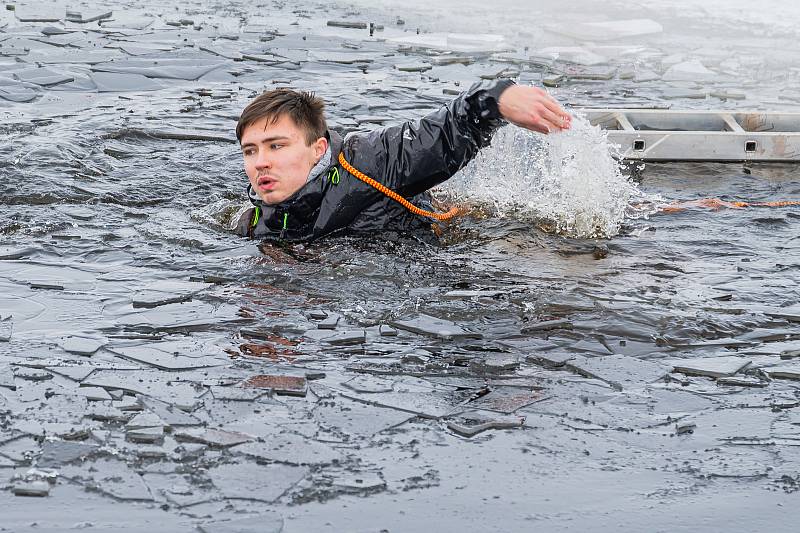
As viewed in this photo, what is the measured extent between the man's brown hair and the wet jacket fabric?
144 mm

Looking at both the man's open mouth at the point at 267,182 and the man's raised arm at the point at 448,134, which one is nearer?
the man's raised arm at the point at 448,134

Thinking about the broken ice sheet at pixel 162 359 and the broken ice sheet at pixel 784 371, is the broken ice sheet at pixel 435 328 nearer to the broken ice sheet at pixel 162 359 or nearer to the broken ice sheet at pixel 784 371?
the broken ice sheet at pixel 162 359

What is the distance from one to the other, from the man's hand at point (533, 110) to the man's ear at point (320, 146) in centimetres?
113

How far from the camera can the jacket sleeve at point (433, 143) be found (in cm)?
559

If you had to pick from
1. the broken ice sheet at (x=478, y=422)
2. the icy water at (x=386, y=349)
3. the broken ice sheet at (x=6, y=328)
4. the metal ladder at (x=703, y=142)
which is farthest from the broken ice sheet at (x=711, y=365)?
the metal ladder at (x=703, y=142)

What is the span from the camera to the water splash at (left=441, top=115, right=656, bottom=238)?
6512 millimetres

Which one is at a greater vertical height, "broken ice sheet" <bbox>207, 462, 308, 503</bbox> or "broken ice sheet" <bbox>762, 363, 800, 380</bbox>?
"broken ice sheet" <bbox>762, 363, 800, 380</bbox>

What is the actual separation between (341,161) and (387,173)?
0.92 feet

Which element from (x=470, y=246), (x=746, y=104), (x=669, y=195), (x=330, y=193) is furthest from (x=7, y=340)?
(x=746, y=104)

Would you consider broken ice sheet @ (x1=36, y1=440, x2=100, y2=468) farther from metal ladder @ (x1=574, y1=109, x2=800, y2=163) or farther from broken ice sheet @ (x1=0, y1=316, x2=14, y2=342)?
metal ladder @ (x1=574, y1=109, x2=800, y2=163)

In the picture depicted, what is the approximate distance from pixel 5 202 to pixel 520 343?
3.73m

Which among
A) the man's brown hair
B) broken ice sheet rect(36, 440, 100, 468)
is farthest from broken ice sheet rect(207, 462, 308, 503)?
the man's brown hair

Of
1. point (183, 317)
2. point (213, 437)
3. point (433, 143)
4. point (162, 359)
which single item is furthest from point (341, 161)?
point (213, 437)

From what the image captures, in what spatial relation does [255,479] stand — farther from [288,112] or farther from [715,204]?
[715,204]
